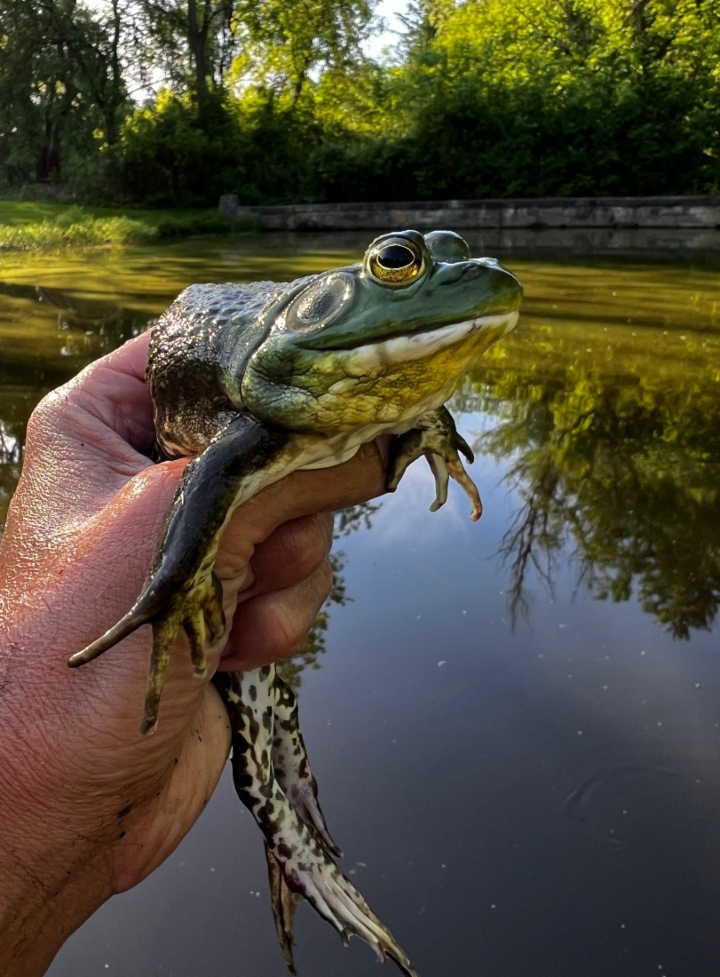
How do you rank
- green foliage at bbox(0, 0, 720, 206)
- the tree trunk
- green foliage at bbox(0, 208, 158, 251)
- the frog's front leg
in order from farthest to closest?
the tree trunk → green foliage at bbox(0, 0, 720, 206) → green foliage at bbox(0, 208, 158, 251) → the frog's front leg

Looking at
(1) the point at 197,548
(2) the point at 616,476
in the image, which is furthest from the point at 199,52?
(1) the point at 197,548

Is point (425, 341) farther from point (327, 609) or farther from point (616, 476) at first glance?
point (616, 476)

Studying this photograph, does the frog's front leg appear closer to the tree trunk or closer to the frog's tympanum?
the frog's tympanum

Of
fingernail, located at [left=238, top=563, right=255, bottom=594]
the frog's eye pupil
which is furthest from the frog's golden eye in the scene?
fingernail, located at [left=238, top=563, right=255, bottom=594]

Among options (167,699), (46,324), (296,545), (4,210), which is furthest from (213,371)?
(4,210)

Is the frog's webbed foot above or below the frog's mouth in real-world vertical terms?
below

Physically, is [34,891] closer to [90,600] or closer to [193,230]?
[90,600]
